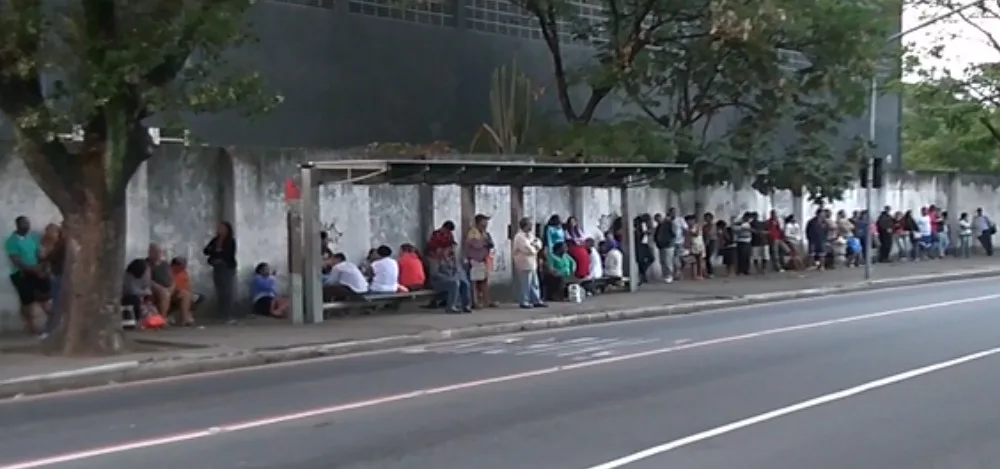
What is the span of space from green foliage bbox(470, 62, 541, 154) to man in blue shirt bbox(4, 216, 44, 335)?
12.5m

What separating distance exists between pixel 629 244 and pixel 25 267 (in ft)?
43.6

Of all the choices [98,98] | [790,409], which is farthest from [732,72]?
[790,409]

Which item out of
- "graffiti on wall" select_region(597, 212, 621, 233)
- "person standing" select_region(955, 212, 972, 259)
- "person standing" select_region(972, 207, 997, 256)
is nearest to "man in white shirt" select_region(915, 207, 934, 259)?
"person standing" select_region(955, 212, 972, 259)

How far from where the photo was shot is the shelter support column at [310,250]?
72.9 feet

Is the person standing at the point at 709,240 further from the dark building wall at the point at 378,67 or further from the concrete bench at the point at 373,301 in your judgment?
the concrete bench at the point at 373,301

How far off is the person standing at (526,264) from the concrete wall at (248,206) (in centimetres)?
198

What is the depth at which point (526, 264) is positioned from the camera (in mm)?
25625

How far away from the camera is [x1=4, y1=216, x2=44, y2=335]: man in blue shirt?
65.4ft

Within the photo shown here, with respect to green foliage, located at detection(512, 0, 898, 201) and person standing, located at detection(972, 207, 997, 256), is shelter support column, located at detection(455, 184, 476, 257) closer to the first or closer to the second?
green foliage, located at detection(512, 0, 898, 201)

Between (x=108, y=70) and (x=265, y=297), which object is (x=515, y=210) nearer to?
(x=265, y=297)

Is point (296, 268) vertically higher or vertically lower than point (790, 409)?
higher

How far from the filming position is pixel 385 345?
20.1 metres

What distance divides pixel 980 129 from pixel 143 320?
35.6 meters

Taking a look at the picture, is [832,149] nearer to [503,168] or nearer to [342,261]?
[503,168]
